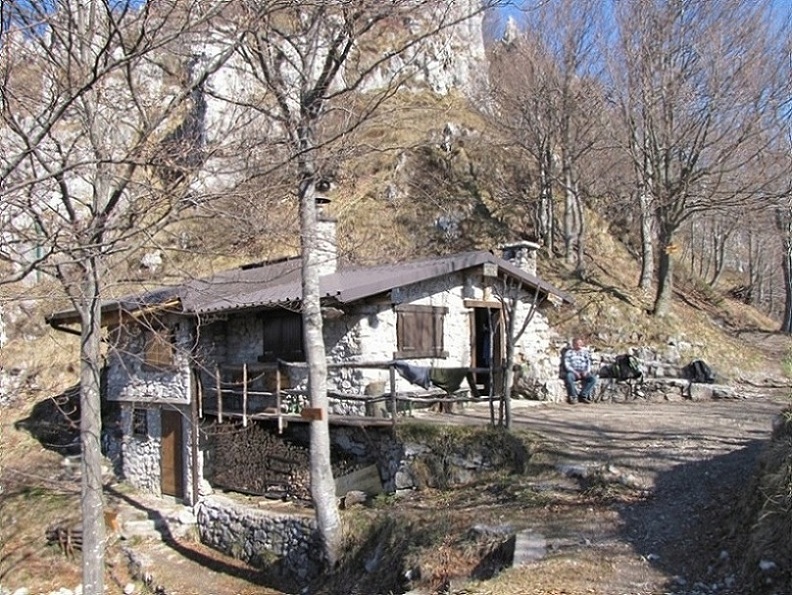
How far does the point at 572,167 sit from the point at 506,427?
1547cm

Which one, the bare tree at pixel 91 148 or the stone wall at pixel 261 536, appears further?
the stone wall at pixel 261 536

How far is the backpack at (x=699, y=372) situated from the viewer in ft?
54.0

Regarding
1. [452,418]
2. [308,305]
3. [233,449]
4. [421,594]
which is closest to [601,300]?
[452,418]

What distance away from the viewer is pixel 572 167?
24094mm

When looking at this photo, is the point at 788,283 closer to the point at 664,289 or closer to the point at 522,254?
the point at 664,289

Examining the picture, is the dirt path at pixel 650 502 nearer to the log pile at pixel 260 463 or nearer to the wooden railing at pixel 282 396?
the wooden railing at pixel 282 396

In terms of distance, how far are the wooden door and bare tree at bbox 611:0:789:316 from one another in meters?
13.4

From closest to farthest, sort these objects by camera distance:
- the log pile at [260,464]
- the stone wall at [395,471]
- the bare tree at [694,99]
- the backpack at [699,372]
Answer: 1. the stone wall at [395,471]
2. the log pile at [260,464]
3. the backpack at [699,372]
4. the bare tree at [694,99]

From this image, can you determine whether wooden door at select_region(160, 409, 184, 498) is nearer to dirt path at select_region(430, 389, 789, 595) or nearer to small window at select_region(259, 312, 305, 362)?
small window at select_region(259, 312, 305, 362)

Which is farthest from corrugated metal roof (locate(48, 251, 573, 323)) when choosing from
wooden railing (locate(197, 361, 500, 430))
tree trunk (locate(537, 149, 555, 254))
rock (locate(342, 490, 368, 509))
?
tree trunk (locate(537, 149, 555, 254))

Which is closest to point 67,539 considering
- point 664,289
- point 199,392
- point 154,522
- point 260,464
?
point 154,522

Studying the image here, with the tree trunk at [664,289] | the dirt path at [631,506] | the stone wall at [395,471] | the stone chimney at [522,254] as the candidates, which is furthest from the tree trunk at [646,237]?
the stone wall at [395,471]

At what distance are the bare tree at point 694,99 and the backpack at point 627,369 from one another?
15.5ft

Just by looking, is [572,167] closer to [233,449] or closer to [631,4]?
[631,4]
